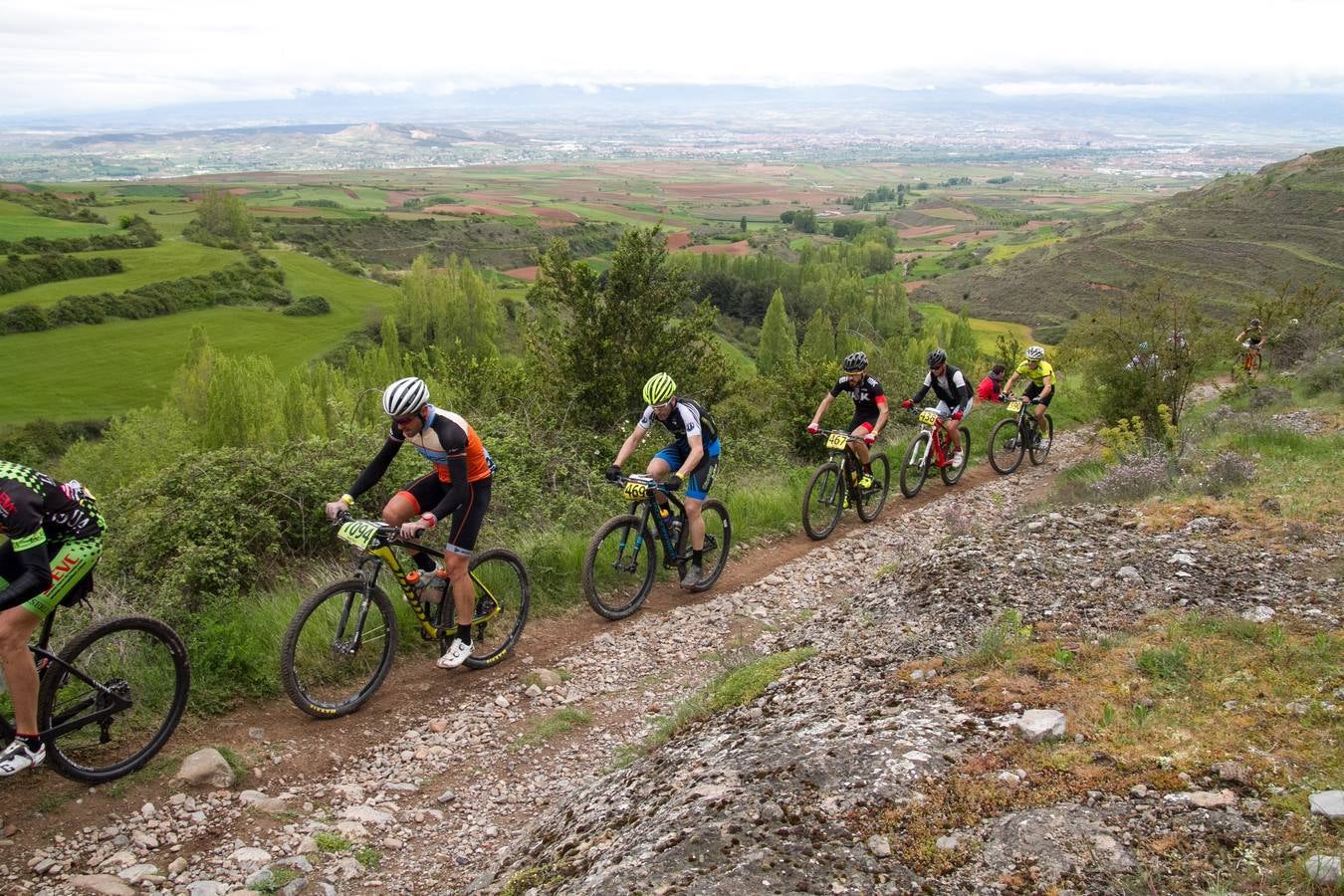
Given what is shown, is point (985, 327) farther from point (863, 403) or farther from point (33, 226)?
point (33, 226)

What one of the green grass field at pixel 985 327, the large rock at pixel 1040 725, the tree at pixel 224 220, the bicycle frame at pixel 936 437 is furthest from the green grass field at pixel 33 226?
the large rock at pixel 1040 725

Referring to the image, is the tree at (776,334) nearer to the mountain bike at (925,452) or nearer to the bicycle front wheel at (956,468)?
the bicycle front wheel at (956,468)

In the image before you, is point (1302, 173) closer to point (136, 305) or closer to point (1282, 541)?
point (1282, 541)

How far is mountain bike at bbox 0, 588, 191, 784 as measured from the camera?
5281mm

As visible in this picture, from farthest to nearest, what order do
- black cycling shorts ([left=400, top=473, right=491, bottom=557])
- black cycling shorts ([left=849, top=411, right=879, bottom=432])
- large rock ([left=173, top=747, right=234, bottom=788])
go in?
black cycling shorts ([left=849, top=411, right=879, bottom=432]) < black cycling shorts ([left=400, top=473, right=491, bottom=557]) < large rock ([left=173, top=747, right=234, bottom=788])

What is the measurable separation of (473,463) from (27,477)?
9.93 ft

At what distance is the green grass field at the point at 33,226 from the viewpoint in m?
83.3

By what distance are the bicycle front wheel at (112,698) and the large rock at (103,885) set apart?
3.10 ft

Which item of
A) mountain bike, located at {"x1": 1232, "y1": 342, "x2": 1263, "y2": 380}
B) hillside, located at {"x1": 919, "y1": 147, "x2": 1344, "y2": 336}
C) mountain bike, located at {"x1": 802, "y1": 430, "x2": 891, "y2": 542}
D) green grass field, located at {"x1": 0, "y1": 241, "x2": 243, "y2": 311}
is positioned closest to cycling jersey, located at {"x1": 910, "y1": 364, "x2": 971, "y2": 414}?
mountain bike, located at {"x1": 802, "y1": 430, "x2": 891, "y2": 542}

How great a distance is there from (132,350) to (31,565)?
71361mm

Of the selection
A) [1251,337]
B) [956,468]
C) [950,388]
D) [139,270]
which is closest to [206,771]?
[950,388]

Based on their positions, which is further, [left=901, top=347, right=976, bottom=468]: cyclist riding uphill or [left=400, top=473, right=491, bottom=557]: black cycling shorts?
[left=901, top=347, right=976, bottom=468]: cyclist riding uphill

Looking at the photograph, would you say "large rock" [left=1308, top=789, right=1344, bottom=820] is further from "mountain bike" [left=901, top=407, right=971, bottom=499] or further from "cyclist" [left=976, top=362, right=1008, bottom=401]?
"cyclist" [left=976, top=362, right=1008, bottom=401]

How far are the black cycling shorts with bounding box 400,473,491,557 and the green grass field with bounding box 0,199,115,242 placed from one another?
3835 inches
